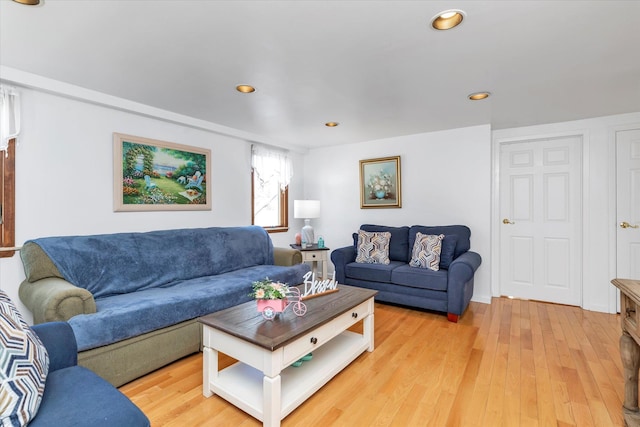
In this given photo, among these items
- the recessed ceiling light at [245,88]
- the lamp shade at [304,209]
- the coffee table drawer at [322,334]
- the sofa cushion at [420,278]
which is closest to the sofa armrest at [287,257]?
the lamp shade at [304,209]

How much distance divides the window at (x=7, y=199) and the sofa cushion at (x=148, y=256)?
0.22 meters

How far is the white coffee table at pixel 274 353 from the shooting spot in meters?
1.55

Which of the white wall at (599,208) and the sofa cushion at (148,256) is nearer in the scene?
the sofa cushion at (148,256)

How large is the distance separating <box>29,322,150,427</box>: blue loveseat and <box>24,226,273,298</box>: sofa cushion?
3.56 ft

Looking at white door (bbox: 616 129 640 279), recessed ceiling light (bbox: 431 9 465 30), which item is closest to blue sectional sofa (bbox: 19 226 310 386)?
recessed ceiling light (bbox: 431 9 465 30)

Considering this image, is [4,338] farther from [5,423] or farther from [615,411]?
[615,411]

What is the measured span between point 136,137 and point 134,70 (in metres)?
0.92

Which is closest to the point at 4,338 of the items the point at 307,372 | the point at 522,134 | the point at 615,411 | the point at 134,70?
the point at 307,372

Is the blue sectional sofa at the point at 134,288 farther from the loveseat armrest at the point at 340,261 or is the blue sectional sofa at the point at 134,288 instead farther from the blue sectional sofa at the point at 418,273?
the blue sectional sofa at the point at 418,273

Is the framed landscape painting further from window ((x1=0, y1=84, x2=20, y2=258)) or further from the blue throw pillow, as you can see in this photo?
the blue throw pillow

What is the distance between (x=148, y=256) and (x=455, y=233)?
128 inches

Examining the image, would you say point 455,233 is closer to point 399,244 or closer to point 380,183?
point 399,244

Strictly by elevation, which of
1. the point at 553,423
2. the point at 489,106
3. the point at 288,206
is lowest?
the point at 553,423

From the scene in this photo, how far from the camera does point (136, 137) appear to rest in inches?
117
